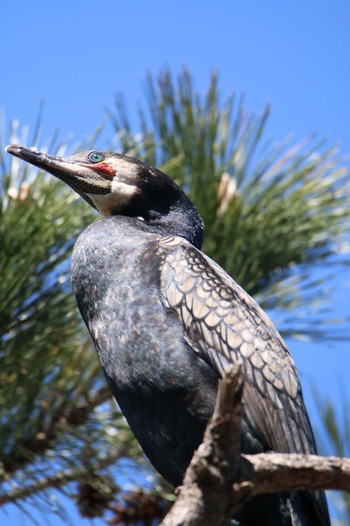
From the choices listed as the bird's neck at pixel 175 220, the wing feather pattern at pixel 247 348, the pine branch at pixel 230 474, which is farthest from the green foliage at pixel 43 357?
the pine branch at pixel 230 474

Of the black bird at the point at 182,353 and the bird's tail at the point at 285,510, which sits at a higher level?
the black bird at the point at 182,353

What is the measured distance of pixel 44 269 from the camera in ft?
15.9

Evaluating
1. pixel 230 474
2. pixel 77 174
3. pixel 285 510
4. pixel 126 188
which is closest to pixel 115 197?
pixel 126 188

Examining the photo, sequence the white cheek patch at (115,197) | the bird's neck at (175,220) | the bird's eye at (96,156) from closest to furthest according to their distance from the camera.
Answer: the bird's neck at (175,220), the white cheek patch at (115,197), the bird's eye at (96,156)

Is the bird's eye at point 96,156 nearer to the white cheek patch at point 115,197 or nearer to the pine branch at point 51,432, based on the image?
the white cheek patch at point 115,197

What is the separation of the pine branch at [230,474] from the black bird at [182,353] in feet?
2.44

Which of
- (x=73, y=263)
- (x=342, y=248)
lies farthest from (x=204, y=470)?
(x=342, y=248)

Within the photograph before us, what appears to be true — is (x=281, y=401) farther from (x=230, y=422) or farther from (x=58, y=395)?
(x=58, y=395)

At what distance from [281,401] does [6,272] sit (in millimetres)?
1445

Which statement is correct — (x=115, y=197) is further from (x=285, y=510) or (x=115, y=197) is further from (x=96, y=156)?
(x=285, y=510)

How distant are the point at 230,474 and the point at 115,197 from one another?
1957mm

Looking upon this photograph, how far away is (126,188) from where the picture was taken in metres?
4.58

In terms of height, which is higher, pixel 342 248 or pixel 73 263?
pixel 342 248

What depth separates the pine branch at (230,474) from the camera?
2.82 metres
